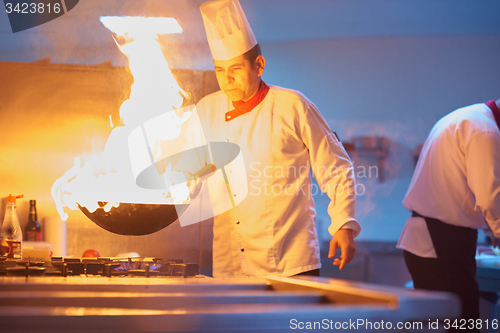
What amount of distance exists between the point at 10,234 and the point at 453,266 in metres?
1.60

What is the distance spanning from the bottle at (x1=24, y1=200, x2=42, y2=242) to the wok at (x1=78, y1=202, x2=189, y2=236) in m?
0.55

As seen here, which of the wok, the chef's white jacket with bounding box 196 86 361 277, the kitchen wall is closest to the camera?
the wok

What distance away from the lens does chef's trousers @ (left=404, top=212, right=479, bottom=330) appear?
58.7 inches

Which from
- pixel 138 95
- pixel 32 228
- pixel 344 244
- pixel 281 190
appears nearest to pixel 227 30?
pixel 138 95

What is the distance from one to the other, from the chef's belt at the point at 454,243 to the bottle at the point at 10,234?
1456 mm

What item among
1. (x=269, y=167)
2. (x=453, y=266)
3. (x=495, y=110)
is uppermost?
(x=495, y=110)

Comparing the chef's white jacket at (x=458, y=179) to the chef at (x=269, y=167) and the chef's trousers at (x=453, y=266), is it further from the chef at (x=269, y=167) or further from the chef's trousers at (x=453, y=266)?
the chef at (x=269, y=167)

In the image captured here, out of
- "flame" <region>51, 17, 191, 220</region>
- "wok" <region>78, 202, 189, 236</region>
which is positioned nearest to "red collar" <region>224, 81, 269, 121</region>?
"flame" <region>51, 17, 191, 220</region>

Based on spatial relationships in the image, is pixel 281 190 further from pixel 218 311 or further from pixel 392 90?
pixel 392 90

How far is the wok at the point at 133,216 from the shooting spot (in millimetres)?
1306

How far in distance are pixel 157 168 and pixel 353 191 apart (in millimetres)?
811

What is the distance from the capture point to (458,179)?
5.14 ft

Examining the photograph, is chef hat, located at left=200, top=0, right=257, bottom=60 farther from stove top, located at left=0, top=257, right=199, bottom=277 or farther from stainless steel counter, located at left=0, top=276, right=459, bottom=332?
stainless steel counter, located at left=0, top=276, right=459, bottom=332

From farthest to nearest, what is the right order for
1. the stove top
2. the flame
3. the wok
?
the flame
the wok
the stove top
